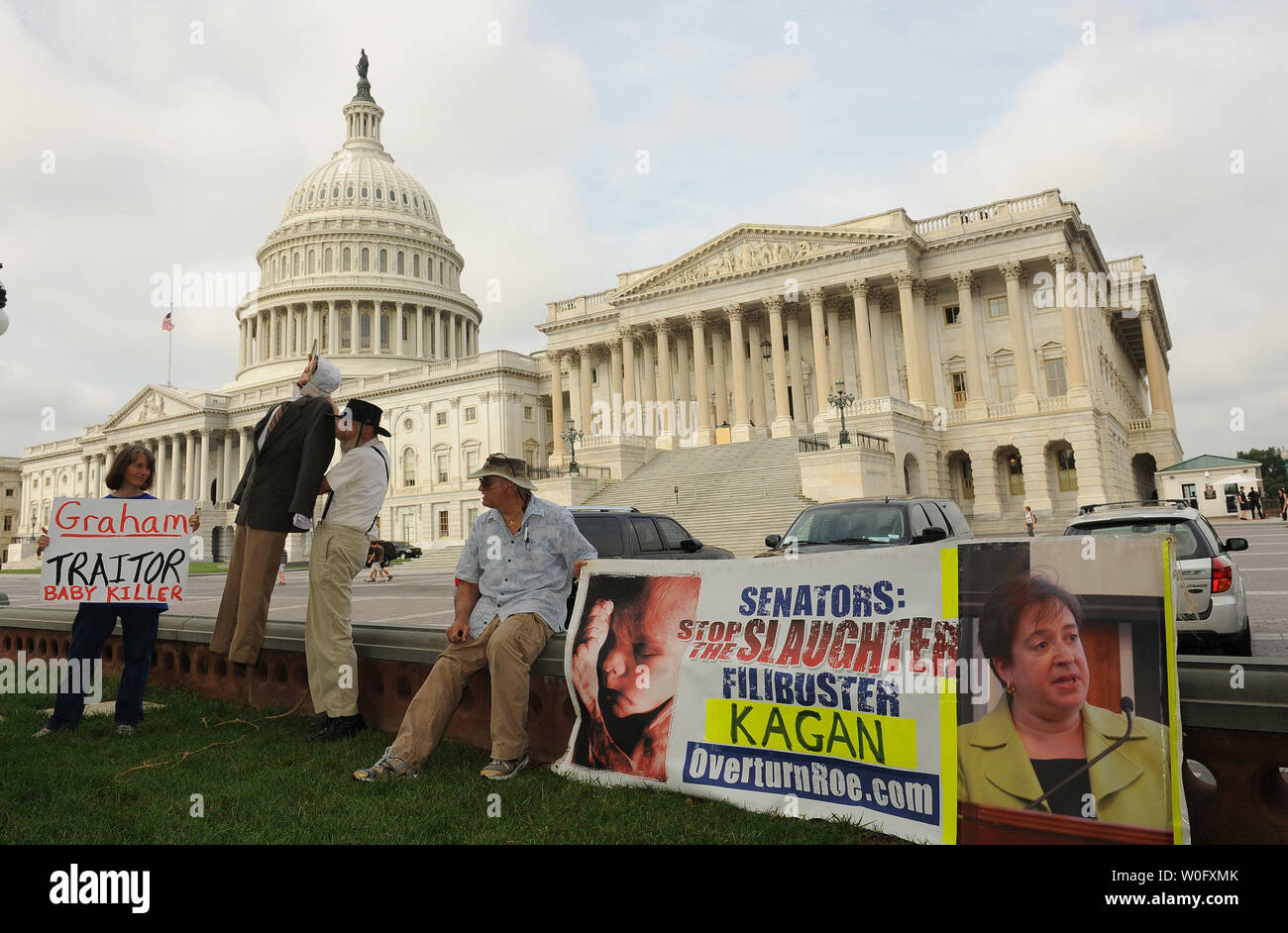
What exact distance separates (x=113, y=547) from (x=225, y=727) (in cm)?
186

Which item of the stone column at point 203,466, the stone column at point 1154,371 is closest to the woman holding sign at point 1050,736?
the stone column at point 1154,371

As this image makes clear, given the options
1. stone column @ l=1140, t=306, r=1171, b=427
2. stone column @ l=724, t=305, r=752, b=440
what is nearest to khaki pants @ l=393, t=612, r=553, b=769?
stone column @ l=724, t=305, r=752, b=440

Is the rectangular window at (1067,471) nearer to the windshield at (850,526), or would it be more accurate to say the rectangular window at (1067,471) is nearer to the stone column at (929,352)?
the stone column at (929,352)

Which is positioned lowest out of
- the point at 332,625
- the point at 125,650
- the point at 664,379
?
the point at 125,650

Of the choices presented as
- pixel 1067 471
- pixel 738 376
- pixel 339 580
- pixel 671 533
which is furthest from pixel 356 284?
pixel 339 580

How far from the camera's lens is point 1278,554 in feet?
71.9

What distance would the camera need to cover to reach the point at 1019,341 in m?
43.6

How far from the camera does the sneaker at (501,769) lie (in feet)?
16.1

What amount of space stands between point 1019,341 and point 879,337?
817cm

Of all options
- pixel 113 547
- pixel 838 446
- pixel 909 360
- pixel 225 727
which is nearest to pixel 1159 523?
pixel 225 727

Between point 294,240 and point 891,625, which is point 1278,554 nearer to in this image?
point 891,625

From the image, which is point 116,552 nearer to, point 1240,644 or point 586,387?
point 1240,644

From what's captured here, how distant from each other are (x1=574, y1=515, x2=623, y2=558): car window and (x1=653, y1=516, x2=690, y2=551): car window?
90 centimetres
